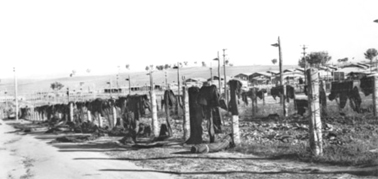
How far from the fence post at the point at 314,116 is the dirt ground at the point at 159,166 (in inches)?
25.8

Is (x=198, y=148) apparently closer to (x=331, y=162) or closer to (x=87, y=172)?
(x=87, y=172)

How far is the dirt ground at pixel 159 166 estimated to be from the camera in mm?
9070

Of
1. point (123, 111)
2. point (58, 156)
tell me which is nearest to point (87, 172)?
point (58, 156)

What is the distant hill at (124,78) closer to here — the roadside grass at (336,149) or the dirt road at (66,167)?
the dirt road at (66,167)

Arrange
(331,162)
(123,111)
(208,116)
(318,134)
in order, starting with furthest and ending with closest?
(123,111) → (208,116) → (318,134) → (331,162)

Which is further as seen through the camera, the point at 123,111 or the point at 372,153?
the point at 123,111

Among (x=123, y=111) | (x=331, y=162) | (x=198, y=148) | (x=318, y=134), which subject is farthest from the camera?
(x=123, y=111)

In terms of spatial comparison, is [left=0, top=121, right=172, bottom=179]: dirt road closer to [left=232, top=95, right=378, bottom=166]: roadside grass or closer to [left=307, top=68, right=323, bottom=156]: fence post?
[left=232, top=95, right=378, bottom=166]: roadside grass

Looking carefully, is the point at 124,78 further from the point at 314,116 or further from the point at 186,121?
the point at 314,116

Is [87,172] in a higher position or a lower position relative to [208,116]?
lower

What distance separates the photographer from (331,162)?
9.54m

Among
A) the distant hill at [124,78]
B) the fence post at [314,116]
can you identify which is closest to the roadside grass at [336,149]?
the fence post at [314,116]

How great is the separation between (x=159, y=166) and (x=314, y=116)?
4.05 metres

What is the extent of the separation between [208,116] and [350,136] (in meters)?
4.44
